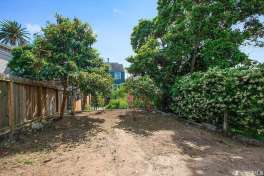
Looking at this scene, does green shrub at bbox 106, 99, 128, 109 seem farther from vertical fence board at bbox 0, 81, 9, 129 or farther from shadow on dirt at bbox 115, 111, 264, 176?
vertical fence board at bbox 0, 81, 9, 129

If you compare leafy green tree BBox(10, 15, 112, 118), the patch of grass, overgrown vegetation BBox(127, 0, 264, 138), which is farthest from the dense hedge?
the patch of grass

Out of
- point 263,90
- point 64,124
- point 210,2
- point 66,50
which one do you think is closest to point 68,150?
point 64,124

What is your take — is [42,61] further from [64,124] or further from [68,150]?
[68,150]

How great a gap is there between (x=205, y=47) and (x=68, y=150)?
8.35m

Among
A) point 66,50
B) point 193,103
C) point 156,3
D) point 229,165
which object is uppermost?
point 156,3

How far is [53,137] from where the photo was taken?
738 centimetres

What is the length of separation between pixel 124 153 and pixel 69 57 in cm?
494

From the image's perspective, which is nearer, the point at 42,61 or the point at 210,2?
the point at 42,61

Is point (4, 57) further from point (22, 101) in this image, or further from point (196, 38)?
point (196, 38)

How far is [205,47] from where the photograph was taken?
11773 millimetres

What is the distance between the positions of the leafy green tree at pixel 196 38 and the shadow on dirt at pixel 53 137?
5305 mm

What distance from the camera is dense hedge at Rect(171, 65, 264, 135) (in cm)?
752

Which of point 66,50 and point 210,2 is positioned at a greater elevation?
point 210,2

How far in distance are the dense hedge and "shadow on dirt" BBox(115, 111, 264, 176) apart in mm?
791
